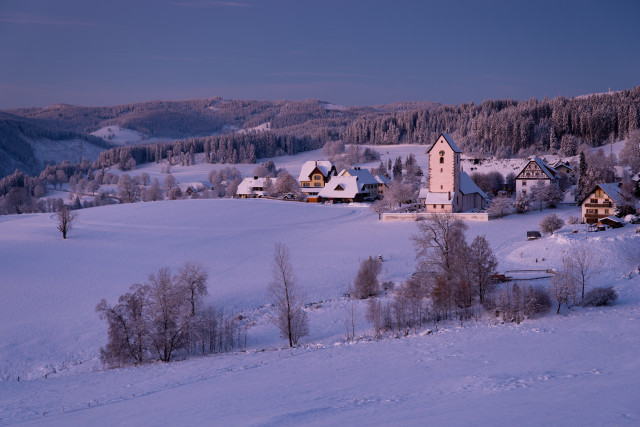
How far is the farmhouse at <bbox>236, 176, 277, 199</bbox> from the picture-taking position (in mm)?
85812

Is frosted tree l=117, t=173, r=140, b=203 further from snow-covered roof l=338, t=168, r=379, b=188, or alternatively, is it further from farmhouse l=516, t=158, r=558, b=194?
farmhouse l=516, t=158, r=558, b=194

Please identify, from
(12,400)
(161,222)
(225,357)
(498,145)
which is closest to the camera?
(12,400)

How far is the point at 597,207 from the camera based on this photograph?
45.7m

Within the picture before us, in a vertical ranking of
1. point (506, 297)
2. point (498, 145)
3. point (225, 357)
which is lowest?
point (225, 357)

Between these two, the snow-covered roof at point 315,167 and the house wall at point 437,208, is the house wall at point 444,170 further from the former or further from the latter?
A: the snow-covered roof at point 315,167

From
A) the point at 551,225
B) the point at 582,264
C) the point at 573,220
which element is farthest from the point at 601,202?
the point at 582,264

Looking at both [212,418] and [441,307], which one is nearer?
[212,418]

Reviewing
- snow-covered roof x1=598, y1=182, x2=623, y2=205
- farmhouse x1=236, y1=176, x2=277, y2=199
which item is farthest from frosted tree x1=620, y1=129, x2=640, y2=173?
farmhouse x1=236, y1=176, x2=277, y2=199

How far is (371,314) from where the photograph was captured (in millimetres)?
24672

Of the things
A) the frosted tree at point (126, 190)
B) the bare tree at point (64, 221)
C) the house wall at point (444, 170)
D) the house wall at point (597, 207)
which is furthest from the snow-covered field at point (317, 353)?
the frosted tree at point (126, 190)

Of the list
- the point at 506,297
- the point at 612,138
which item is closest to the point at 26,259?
the point at 506,297

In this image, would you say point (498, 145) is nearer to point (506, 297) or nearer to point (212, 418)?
point (506, 297)

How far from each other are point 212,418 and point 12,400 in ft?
28.3

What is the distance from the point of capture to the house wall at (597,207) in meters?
44.8
